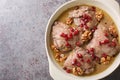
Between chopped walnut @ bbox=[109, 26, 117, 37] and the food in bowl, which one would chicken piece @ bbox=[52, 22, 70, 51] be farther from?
chopped walnut @ bbox=[109, 26, 117, 37]

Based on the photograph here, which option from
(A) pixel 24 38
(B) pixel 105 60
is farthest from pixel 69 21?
(A) pixel 24 38

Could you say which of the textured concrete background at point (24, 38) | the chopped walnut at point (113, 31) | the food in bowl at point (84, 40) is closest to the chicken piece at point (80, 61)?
the food in bowl at point (84, 40)

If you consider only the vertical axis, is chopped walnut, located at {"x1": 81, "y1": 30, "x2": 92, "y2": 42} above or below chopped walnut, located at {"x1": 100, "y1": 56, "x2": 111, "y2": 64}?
above

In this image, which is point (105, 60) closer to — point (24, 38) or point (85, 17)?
point (85, 17)

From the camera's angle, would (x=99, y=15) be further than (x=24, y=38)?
No

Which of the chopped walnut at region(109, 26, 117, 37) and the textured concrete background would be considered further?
the textured concrete background

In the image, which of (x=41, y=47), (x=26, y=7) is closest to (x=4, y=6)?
(x=26, y=7)

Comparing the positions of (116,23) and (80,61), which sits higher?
(116,23)

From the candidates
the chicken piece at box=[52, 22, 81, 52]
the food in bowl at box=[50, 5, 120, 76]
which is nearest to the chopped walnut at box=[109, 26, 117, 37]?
the food in bowl at box=[50, 5, 120, 76]
